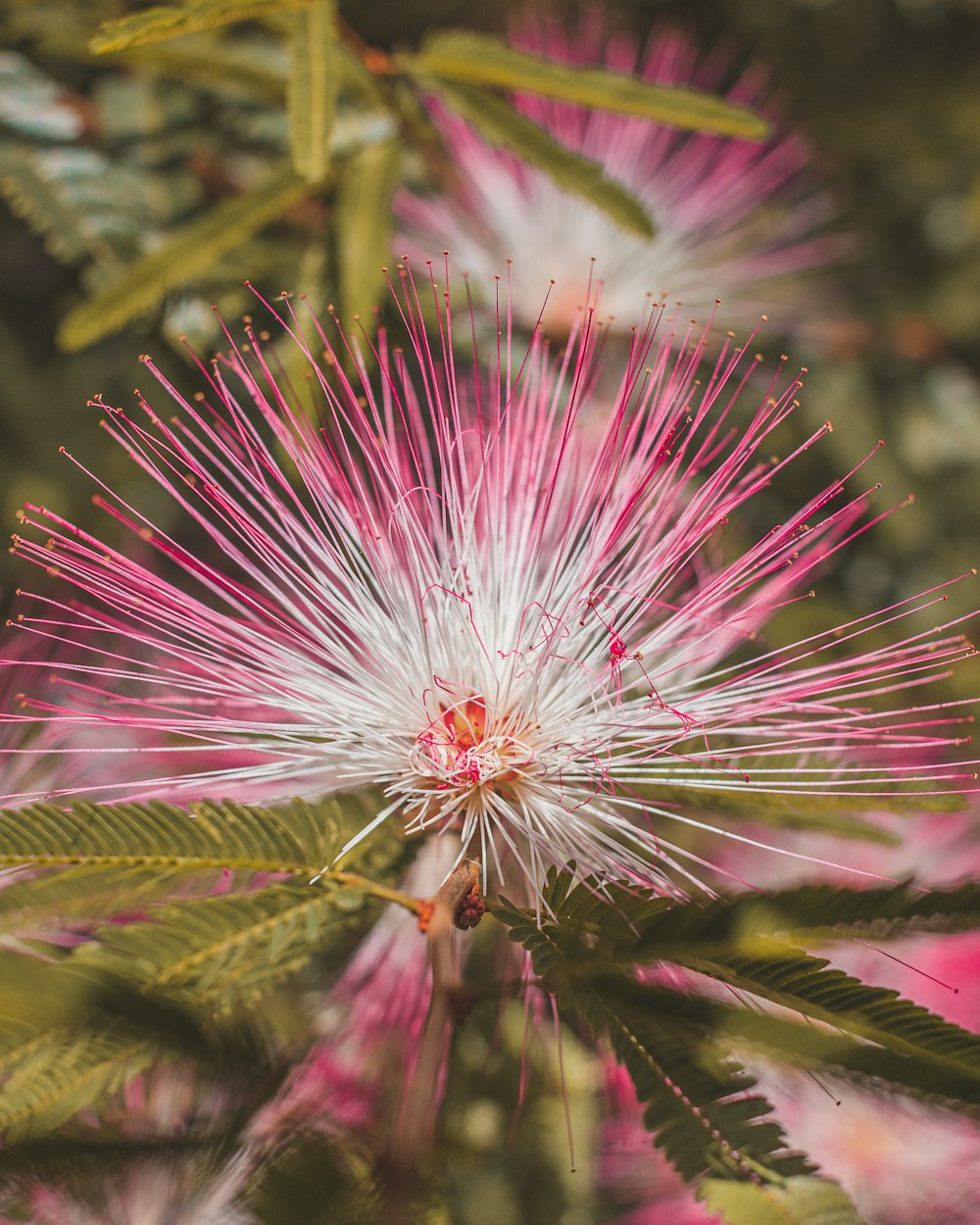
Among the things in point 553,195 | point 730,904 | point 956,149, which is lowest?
A: point 730,904

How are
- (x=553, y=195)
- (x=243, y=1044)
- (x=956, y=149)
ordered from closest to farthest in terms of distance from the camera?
(x=243, y=1044), (x=553, y=195), (x=956, y=149)

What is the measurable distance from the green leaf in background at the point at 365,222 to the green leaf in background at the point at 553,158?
19 cm

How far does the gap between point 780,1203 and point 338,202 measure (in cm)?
164

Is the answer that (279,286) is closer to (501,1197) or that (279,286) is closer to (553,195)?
(553,195)

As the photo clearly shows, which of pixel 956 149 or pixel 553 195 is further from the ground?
pixel 956 149

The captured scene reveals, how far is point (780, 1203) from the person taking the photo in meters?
0.96

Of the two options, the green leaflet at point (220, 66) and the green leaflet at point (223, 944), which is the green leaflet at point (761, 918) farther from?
the green leaflet at point (220, 66)

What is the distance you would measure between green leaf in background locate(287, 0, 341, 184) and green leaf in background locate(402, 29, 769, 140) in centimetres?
23

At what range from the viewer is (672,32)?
2.76 metres

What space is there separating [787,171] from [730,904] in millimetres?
2074

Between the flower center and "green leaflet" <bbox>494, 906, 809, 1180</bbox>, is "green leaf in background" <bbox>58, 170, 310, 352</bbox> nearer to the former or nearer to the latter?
the flower center

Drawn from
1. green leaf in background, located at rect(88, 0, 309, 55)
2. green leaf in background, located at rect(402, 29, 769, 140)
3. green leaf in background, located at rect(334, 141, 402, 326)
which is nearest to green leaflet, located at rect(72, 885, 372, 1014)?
green leaf in background, located at rect(334, 141, 402, 326)

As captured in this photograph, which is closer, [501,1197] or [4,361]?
[501,1197]

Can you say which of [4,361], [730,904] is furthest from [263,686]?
[4,361]
